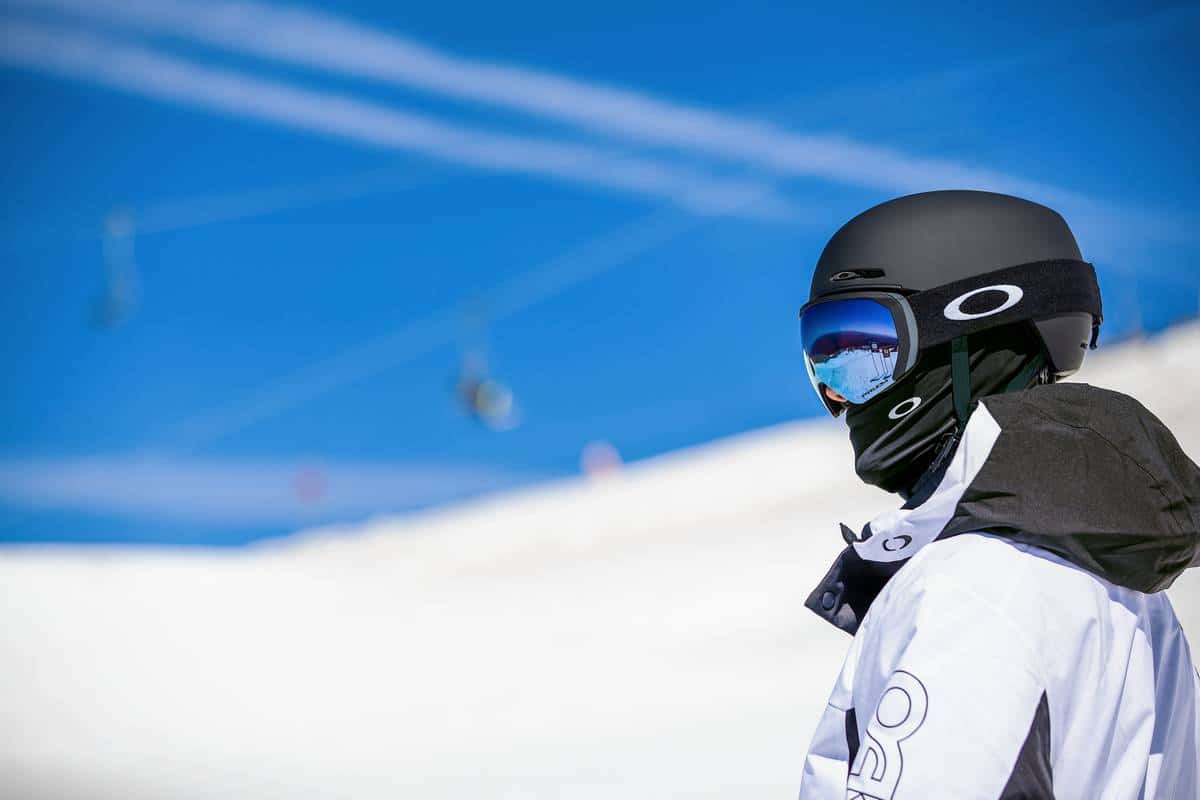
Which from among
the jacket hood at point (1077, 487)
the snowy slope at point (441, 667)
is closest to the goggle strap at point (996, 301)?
the jacket hood at point (1077, 487)

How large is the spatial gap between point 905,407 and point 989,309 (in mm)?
226

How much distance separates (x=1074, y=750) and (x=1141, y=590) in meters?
0.26

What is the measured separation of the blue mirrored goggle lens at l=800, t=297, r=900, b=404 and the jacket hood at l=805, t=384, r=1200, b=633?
1.10 ft

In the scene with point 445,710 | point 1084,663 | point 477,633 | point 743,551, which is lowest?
point 1084,663

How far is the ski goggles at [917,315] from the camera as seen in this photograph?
2059 mm

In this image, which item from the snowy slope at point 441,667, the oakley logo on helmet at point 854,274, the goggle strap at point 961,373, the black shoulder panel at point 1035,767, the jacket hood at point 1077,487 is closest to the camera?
the black shoulder panel at point 1035,767

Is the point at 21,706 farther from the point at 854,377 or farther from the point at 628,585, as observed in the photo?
the point at 854,377

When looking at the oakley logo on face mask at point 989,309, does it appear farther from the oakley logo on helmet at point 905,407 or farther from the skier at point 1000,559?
the oakley logo on helmet at point 905,407

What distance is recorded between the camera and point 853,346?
2.13 meters

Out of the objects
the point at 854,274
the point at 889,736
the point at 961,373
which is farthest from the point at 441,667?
the point at 889,736

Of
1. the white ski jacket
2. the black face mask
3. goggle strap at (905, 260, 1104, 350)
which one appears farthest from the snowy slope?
the white ski jacket

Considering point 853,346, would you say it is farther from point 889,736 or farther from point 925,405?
point 889,736

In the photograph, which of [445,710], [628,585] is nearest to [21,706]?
[445,710]

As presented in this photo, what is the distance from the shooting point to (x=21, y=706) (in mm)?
11227
